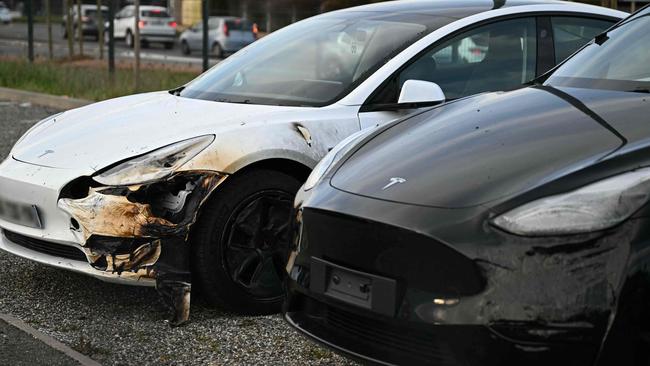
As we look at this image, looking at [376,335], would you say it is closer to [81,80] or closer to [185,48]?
[81,80]

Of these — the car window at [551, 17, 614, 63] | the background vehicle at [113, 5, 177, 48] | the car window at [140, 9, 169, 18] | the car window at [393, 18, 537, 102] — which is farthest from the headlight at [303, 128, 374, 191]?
the car window at [140, 9, 169, 18]

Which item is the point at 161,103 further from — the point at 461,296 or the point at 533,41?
the point at 461,296

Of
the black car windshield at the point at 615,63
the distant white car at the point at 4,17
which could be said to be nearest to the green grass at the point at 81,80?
the black car windshield at the point at 615,63

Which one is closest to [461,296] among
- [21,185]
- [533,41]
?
[21,185]

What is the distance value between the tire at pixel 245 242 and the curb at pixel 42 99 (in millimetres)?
8275

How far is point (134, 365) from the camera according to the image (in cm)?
407

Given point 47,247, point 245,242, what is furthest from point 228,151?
point 47,247

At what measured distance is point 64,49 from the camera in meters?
27.4

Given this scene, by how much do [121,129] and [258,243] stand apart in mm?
872

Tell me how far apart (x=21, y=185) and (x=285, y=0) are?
13016 millimetres

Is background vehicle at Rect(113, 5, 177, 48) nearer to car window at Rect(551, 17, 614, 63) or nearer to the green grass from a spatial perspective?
the green grass

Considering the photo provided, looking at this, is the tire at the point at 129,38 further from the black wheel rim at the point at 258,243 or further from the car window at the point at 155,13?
the black wheel rim at the point at 258,243

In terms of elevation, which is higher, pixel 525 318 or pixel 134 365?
pixel 525 318

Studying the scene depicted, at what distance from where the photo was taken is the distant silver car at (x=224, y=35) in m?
19.8
